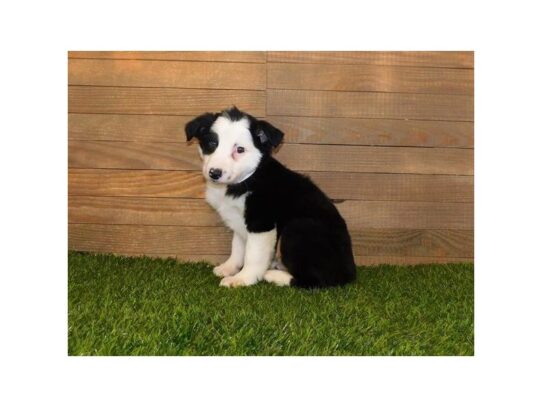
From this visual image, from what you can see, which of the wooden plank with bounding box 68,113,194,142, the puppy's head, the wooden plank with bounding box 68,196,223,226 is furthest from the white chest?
the wooden plank with bounding box 68,113,194,142

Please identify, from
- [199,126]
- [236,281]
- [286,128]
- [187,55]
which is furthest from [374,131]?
[236,281]

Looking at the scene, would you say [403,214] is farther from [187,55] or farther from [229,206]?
[187,55]

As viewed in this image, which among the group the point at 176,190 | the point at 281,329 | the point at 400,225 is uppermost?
the point at 176,190

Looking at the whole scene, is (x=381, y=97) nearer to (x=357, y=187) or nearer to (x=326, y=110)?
(x=326, y=110)

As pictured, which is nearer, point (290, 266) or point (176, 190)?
point (290, 266)

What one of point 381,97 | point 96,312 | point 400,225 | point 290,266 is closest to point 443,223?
point 400,225

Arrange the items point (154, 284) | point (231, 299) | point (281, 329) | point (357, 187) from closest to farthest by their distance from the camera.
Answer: point (281, 329) < point (231, 299) < point (154, 284) < point (357, 187)

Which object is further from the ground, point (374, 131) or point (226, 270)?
point (374, 131)

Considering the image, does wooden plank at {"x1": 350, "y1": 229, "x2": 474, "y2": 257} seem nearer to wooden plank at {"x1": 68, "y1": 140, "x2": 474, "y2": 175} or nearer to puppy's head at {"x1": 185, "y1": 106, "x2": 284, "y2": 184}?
wooden plank at {"x1": 68, "y1": 140, "x2": 474, "y2": 175}
